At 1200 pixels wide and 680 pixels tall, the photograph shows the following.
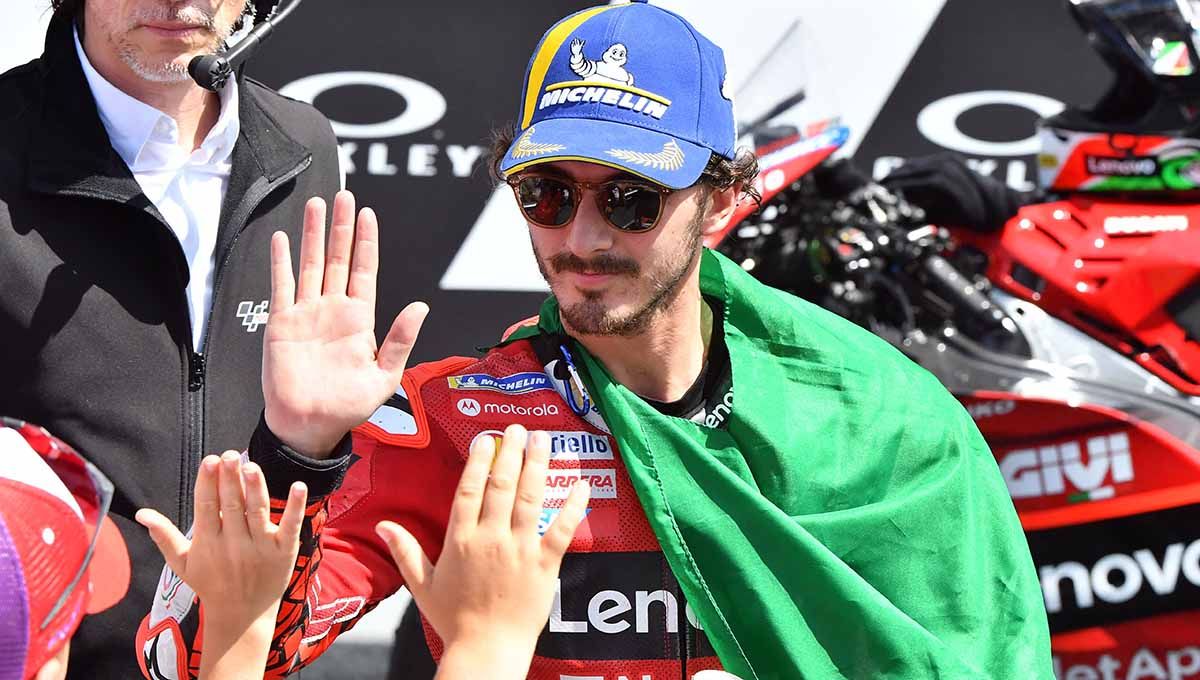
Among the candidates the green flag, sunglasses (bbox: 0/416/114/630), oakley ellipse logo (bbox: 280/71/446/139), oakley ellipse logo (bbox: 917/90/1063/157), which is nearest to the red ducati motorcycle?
oakley ellipse logo (bbox: 917/90/1063/157)

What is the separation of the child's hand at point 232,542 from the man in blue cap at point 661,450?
0.16 meters

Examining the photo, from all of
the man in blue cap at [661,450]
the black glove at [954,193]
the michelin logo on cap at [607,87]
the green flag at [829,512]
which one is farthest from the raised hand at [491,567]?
the black glove at [954,193]

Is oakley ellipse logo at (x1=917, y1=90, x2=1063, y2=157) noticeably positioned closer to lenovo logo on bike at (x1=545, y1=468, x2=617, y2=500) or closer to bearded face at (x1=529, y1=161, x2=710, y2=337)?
bearded face at (x1=529, y1=161, x2=710, y2=337)

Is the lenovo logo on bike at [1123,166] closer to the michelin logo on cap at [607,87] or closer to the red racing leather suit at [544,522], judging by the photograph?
the michelin logo on cap at [607,87]

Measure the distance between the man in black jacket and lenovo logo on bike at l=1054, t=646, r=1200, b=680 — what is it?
220cm

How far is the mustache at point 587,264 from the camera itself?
2.23m

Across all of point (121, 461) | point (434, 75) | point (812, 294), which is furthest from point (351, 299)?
point (434, 75)

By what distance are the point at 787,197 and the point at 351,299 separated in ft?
7.42

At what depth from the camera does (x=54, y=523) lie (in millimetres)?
1479

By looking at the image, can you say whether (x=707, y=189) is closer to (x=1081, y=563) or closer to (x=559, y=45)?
(x=559, y=45)

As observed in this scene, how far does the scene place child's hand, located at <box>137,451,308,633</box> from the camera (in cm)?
179

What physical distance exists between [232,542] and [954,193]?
271 centimetres

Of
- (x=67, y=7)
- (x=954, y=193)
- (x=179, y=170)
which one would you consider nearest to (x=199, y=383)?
(x=179, y=170)

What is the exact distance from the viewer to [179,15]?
2.71 m
